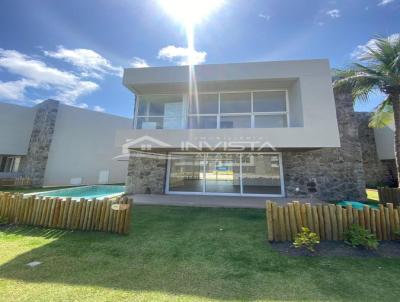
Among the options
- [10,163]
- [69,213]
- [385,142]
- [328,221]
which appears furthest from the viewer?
[10,163]

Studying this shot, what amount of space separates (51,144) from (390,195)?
2553 centimetres

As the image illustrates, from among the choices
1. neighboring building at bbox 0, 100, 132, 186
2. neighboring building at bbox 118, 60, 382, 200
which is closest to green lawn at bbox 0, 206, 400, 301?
neighboring building at bbox 118, 60, 382, 200

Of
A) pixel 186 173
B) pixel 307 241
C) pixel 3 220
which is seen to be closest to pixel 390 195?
pixel 307 241

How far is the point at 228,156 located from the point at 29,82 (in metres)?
18.5

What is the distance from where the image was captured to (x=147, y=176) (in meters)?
12.8

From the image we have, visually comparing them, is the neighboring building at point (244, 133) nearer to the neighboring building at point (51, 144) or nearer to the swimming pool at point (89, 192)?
the swimming pool at point (89, 192)

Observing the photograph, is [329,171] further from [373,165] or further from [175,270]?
[175,270]

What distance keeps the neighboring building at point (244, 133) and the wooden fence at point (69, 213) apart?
14.7 ft

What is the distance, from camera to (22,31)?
32.2 ft

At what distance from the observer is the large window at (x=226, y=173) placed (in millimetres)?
12000

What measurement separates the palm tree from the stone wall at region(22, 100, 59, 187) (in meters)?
23.4

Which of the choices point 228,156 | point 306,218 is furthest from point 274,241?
point 228,156

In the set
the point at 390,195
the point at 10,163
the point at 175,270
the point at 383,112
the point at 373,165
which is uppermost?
the point at 383,112

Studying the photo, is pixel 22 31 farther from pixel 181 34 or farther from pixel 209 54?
pixel 209 54
